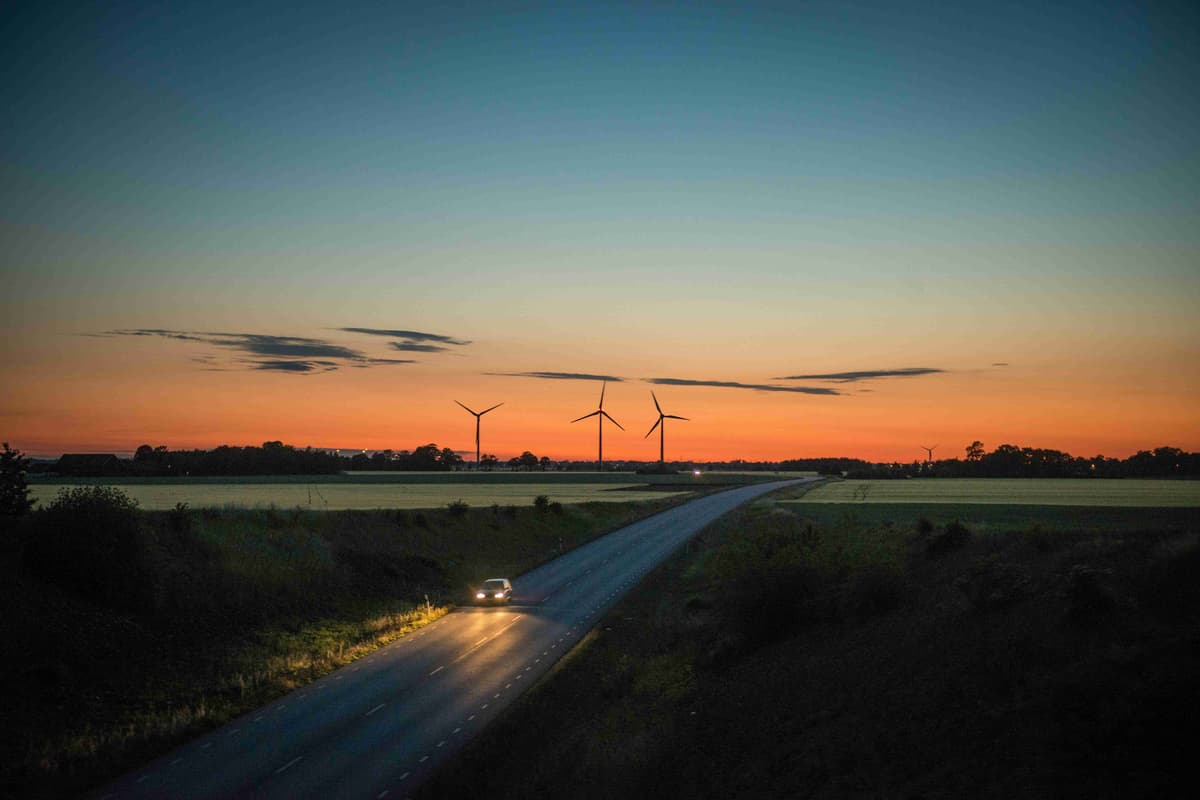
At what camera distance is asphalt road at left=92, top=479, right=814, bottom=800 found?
1881 centimetres

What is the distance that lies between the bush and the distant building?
156 m

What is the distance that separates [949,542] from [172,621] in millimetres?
32413

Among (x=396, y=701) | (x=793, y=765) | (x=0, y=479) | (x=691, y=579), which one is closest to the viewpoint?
(x=793, y=765)

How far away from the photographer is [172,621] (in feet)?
110

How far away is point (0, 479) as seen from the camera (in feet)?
126

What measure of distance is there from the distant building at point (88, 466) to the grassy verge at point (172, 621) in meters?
143

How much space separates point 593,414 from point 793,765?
161 m

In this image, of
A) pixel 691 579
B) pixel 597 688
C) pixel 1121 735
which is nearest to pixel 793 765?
pixel 1121 735

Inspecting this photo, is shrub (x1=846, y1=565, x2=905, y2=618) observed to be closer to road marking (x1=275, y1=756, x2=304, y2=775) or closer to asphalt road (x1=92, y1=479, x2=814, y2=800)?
asphalt road (x1=92, y1=479, x2=814, y2=800)

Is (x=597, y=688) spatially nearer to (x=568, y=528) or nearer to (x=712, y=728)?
(x=712, y=728)

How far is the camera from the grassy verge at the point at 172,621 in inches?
892

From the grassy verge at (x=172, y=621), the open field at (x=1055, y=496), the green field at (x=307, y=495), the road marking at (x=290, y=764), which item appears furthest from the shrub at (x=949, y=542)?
the open field at (x=1055, y=496)

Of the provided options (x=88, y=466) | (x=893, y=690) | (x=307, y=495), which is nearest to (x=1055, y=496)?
(x=307, y=495)

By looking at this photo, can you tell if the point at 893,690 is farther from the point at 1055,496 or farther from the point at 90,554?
the point at 1055,496
